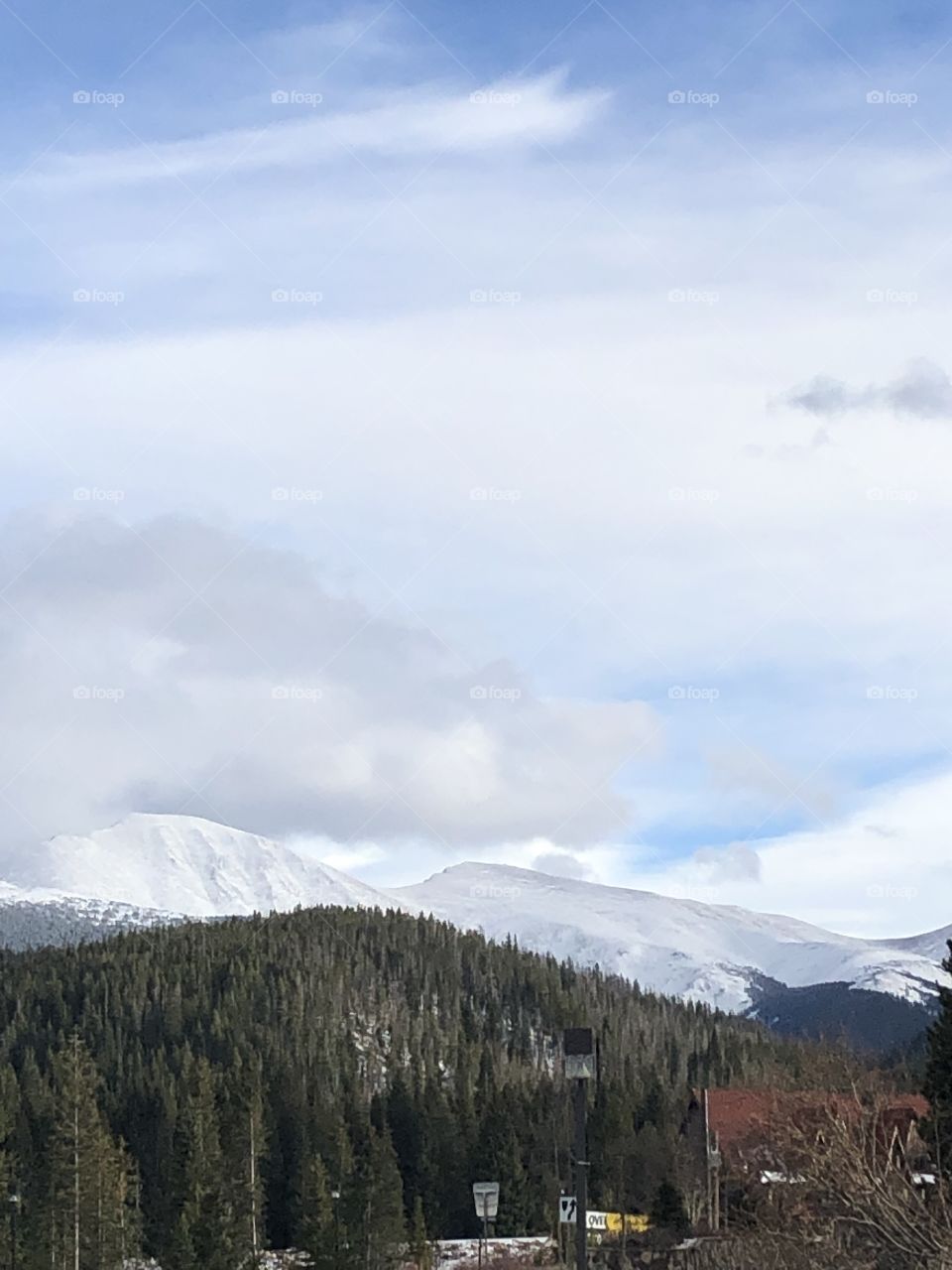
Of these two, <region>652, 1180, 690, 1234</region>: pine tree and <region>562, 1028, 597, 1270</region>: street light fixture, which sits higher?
<region>562, 1028, 597, 1270</region>: street light fixture

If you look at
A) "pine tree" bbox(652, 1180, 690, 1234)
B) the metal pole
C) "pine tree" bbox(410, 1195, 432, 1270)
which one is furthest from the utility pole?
"pine tree" bbox(410, 1195, 432, 1270)

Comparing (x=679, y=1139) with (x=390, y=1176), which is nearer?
(x=390, y=1176)

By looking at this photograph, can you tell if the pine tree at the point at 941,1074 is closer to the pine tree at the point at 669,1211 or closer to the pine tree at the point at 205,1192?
the pine tree at the point at 669,1211

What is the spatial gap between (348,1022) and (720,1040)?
4132cm

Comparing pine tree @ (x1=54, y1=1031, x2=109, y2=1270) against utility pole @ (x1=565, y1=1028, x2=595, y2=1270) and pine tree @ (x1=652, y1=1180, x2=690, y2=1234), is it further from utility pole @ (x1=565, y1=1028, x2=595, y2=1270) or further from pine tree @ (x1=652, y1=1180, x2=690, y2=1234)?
utility pole @ (x1=565, y1=1028, x2=595, y2=1270)

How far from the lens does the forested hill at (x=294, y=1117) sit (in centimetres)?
7794

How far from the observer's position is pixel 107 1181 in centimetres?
7819

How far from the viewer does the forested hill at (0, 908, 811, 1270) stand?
7794cm

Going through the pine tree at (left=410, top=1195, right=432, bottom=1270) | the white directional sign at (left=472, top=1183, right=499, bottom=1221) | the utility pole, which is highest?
the utility pole

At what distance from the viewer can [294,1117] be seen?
424ft

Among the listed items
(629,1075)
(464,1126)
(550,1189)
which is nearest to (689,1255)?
(550,1189)

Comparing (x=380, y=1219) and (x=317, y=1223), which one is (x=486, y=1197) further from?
(x=380, y=1219)

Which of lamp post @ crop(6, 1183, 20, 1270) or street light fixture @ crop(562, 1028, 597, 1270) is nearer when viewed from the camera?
street light fixture @ crop(562, 1028, 597, 1270)

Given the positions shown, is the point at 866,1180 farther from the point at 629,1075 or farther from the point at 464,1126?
the point at 629,1075
